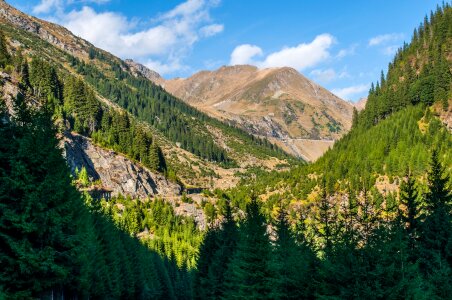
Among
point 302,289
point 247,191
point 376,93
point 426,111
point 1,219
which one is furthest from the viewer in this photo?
point 376,93

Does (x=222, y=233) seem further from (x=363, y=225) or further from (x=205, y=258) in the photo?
(x=363, y=225)

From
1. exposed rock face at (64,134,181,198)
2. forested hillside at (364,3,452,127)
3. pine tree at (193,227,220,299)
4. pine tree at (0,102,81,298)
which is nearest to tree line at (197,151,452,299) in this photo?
pine tree at (193,227,220,299)

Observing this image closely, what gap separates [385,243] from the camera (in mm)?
19047

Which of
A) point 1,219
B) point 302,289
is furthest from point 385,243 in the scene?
point 1,219

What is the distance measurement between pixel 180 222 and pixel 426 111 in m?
97.3

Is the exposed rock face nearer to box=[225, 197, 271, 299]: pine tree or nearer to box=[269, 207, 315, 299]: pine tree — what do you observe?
box=[225, 197, 271, 299]: pine tree

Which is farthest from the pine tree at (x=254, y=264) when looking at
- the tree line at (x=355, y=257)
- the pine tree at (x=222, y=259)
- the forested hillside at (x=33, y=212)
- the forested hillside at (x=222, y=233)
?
the pine tree at (x=222, y=259)

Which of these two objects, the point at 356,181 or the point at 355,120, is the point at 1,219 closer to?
the point at 356,181

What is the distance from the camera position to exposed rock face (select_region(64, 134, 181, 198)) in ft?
420

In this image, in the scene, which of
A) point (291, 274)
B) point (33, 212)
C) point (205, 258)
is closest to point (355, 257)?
point (291, 274)

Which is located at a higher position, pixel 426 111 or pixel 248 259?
pixel 426 111

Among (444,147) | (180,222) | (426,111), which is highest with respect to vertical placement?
(426,111)

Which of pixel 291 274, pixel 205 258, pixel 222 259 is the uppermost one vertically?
pixel 205 258

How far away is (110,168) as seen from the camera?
136250 millimetres
